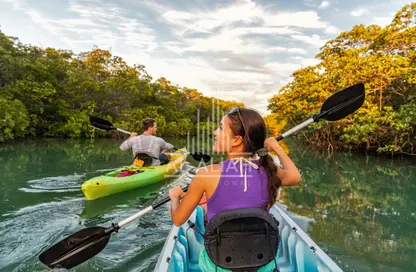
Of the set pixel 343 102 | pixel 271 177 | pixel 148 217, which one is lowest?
pixel 148 217

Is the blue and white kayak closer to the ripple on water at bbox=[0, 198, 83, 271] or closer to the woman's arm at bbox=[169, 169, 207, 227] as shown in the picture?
the woman's arm at bbox=[169, 169, 207, 227]

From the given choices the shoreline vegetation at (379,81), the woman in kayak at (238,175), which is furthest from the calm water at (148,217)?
the shoreline vegetation at (379,81)

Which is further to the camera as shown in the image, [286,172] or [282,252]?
[282,252]

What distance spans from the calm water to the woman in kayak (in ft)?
5.36

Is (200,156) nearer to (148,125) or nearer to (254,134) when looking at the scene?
(254,134)

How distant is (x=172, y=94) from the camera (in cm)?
2433

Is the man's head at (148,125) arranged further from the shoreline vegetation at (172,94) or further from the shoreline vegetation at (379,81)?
the shoreline vegetation at (379,81)

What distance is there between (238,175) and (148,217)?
2881 millimetres

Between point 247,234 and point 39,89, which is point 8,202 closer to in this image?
point 247,234

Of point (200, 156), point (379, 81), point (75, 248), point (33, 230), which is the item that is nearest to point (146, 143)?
point (33, 230)

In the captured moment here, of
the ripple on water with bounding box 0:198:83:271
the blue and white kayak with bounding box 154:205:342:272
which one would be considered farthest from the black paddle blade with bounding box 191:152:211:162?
the ripple on water with bounding box 0:198:83:271

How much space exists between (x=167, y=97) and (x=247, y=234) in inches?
901

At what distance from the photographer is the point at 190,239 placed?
251cm

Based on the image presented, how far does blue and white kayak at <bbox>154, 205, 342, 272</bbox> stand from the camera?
191 centimetres
